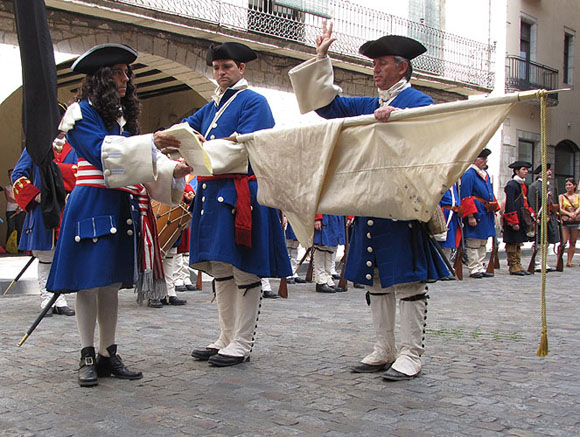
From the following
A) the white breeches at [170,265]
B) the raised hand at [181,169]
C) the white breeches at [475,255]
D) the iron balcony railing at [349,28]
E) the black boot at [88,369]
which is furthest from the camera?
the iron balcony railing at [349,28]

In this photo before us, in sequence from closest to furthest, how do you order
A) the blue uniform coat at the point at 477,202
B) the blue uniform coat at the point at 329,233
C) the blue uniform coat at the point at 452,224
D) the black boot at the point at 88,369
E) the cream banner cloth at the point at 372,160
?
the cream banner cloth at the point at 372,160, the black boot at the point at 88,369, the blue uniform coat at the point at 329,233, the blue uniform coat at the point at 452,224, the blue uniform coat at the point at 477,202

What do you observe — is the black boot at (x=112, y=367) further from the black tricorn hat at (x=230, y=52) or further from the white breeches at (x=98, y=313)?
the black tricorn hat at (x=230, y=52)

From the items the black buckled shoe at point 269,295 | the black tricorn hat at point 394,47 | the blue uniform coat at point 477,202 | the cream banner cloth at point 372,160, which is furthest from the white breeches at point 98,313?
the blue uniform coat at point 477,202

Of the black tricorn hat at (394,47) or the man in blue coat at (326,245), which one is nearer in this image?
the black tricorn hat at (394,47)

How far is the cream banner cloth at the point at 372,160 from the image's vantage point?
12.3 feet

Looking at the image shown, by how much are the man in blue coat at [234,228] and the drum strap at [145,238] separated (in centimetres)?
28

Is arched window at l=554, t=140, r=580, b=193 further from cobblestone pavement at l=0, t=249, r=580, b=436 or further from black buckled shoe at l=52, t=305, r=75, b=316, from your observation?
black buckled shoe at l=52, t=305, r=75, b=316

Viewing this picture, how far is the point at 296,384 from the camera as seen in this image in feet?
13.7

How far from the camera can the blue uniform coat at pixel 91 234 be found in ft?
13.5

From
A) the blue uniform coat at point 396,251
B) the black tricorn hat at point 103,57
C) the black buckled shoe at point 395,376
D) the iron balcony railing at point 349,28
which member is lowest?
the black buckled shoe at point 395,376

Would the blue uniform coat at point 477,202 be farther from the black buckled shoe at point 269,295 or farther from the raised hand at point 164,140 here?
the raised hand at point 164,140

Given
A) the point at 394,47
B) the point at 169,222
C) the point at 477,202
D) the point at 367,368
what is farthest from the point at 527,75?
the point at 367,368

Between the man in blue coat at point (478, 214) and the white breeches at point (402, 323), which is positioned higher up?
the man in blue coat at point (478, 214)

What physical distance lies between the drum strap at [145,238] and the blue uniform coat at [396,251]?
1215mm
